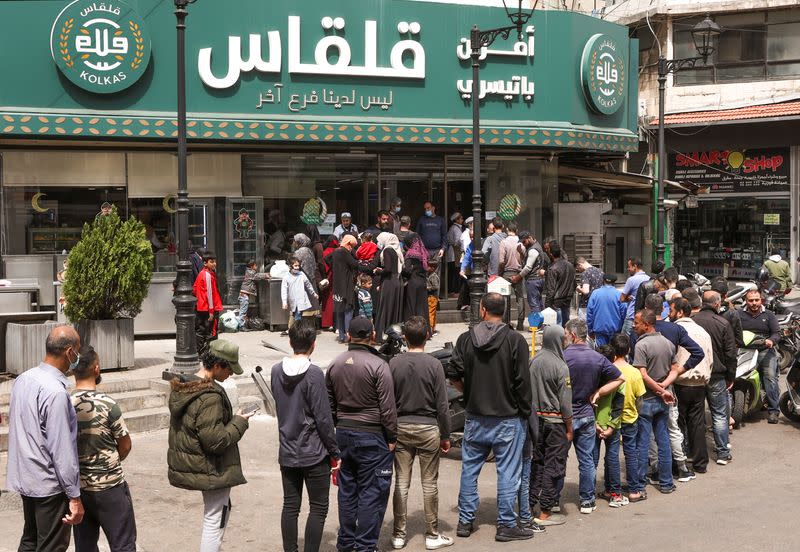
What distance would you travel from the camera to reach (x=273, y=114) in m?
17.8

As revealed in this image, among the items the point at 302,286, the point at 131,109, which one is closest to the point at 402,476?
the point at 302,286

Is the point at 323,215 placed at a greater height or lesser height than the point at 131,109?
lesser

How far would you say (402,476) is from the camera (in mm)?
7828

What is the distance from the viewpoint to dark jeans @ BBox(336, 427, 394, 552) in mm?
7301

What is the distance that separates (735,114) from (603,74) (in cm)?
1027

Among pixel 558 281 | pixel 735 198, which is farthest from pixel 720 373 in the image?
pixel 735 198

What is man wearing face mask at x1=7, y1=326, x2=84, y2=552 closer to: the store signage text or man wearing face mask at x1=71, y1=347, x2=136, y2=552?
man wearing face mask at x1=71, y1=347, x2=136, y2=552

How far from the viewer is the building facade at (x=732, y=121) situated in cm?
2952

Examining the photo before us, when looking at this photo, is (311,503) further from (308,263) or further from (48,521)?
(308,263)

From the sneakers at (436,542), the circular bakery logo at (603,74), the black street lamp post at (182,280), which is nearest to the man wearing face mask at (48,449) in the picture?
the sneakers at (436,542)

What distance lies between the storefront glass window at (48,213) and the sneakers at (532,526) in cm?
1161

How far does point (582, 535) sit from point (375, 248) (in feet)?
28.1

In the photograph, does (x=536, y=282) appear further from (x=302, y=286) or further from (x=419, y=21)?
(x=419, y=21)

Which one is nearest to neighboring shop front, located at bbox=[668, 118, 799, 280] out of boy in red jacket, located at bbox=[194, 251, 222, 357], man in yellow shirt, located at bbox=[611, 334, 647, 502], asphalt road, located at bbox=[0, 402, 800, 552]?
boy in red jacket, located at bbox=[194, 251, 222, 357]
